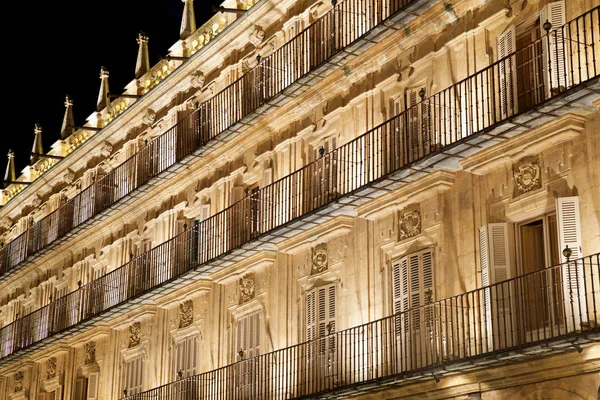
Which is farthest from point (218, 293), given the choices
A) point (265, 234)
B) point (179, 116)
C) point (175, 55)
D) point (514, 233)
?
point (514, 233)

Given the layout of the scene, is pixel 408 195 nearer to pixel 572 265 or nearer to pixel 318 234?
pixel 318 234

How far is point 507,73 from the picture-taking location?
1852 centimetres

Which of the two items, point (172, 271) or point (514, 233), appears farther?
point (172, 271)

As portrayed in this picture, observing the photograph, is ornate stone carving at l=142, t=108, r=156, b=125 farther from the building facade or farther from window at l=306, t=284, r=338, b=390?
window at l=306, t=284, r=338, b=390

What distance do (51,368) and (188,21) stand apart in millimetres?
12444

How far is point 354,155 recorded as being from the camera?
2216 cm

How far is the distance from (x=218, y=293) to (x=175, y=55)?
7.97m

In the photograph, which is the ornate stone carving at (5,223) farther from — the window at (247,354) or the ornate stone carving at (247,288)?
the window at (247,354)

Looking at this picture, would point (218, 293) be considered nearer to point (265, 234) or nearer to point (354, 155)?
point (265, 234)

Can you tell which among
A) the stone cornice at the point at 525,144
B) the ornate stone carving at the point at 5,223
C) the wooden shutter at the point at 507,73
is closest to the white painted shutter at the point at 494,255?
the stone cornice at the point at 525,144

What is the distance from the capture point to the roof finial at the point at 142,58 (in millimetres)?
33781

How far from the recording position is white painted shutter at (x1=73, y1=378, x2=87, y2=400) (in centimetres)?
3297

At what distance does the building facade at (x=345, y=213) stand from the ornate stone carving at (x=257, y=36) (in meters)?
0.30

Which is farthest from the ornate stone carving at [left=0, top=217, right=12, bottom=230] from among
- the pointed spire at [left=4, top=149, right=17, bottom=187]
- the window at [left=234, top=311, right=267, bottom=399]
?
the window at [left=234, top=311, right=267, bottom=399]
